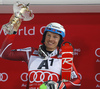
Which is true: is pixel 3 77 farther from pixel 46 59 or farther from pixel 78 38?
pixel 78 38

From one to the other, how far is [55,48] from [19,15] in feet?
1.65

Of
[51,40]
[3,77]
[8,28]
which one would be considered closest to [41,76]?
[51,40]

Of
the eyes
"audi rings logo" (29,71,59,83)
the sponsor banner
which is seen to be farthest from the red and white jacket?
the sponsor banner

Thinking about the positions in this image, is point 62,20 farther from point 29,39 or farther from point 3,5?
point 3,5

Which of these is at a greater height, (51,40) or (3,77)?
(51,40)

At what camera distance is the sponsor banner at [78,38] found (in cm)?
262

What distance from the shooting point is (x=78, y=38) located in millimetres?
2631

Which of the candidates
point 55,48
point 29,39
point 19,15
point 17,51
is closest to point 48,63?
point 55,48

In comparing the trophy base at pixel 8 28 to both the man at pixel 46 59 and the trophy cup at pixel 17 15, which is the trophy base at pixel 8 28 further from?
the man at pixel 46 59

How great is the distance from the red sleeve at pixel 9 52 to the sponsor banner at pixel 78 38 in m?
0.57

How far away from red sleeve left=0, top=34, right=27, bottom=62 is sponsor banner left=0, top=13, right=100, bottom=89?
0.57 metres

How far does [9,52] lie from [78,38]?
965 millimetres

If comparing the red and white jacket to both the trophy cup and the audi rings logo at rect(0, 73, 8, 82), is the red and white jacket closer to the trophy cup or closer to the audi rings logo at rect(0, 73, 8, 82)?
the trophy cup

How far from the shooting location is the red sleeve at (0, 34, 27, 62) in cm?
194
